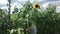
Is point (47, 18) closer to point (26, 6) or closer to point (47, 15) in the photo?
point (47, 15)

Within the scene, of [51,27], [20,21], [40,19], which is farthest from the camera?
[51,27]

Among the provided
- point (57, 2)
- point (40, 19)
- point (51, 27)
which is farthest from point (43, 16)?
point (57, 2)

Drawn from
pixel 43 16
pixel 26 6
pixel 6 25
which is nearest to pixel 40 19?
pixel 43 16

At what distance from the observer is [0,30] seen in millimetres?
4559

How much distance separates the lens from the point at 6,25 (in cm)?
468

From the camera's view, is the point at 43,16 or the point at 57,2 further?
the point at 57,2

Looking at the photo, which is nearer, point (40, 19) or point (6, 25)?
point (6, 25)

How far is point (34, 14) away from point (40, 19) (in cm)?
45

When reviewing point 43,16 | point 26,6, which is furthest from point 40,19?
point 26,6

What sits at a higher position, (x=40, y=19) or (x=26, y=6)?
(x=26, y=6)

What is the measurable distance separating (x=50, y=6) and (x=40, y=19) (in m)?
0.76

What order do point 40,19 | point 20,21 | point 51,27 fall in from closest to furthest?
point 20,21 < point 40,19 < point 51,27

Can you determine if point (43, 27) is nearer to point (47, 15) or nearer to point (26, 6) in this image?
point (47, 15)

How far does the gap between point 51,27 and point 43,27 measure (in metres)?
0.30
